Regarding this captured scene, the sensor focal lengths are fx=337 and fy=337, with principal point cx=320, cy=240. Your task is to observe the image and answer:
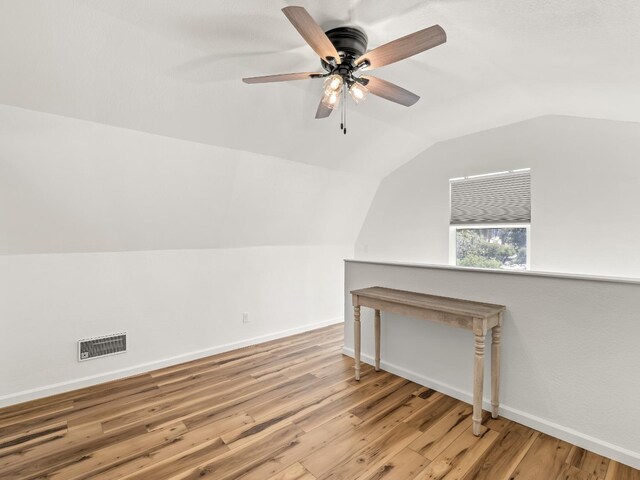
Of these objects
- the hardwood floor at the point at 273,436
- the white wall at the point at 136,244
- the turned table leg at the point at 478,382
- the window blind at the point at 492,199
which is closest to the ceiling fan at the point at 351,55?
the white wall at the point at 136,244

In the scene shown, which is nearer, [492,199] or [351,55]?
[351,55]

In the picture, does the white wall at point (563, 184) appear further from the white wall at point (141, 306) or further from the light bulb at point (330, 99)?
the light bulb at point (330, 99)

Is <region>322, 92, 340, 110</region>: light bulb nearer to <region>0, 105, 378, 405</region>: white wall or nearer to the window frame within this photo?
<region>0, 105, 378, 405</region>: white wall

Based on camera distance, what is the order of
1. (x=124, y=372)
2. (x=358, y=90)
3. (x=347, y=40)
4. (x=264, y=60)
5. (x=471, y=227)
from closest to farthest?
(x=347, y=40) < (x=358, y=90) < (x=264, y=60) < (x=124, y=372) < (x=471, y=227)

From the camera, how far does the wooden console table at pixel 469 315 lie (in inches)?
89.7

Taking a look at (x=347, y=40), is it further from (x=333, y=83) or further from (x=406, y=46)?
(x=406, y=46)

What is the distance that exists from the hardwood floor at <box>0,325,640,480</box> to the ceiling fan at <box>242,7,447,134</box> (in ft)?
7.25

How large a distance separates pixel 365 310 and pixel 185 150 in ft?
7.50

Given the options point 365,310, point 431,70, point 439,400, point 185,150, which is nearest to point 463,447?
point 439,400

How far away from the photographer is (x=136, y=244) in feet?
10.6

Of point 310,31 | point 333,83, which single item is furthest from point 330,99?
point 310,31

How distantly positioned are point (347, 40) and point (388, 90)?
39 cm

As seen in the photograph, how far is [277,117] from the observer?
2.93 metres

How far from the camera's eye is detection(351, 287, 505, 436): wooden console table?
2277mm
